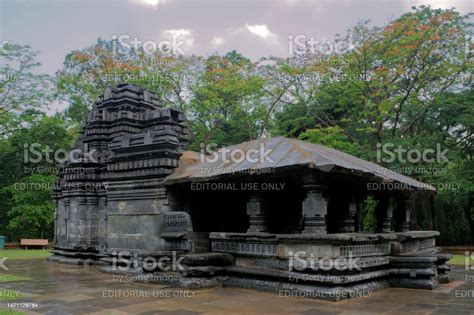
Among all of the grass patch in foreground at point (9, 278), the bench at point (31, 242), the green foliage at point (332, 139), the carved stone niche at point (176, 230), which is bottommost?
the bench at point (31, 242)

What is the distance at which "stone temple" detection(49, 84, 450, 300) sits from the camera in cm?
807

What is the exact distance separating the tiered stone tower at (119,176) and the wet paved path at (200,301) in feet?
6.61

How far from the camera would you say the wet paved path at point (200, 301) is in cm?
668

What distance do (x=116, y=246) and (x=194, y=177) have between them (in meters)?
3.74

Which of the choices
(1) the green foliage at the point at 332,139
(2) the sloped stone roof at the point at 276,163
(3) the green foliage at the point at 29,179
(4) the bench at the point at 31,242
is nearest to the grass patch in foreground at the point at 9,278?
(2) the sloped stone roof at the point at 276,163

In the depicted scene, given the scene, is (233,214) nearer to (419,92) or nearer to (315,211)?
(315,211)

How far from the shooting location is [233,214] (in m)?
11.9

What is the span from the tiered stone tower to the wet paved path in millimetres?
2014

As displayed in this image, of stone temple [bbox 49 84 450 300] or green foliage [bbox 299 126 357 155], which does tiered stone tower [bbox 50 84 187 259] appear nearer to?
stone temple [bbox 49 84 450 300]

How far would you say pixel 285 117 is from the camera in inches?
1000

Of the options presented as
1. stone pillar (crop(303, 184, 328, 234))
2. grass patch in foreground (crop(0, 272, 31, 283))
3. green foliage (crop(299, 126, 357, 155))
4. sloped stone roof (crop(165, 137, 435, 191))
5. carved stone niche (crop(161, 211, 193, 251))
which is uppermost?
green foliage (crop(299, 126, 357, 155))

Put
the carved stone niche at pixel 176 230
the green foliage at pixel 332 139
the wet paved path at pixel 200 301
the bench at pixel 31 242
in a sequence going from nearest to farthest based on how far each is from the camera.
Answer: the wet paved path at pixel 200 301 < the carved stone niche at pixel 176 230 < the green foliage at pixel 332 139 < the bench at pixel 31 242

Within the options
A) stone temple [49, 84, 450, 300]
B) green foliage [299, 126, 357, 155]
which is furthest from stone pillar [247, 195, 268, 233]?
green foliage [299, 126, 357, 155]

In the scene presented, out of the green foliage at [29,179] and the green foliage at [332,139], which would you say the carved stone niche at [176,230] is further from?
the green foliage at [29,179]
